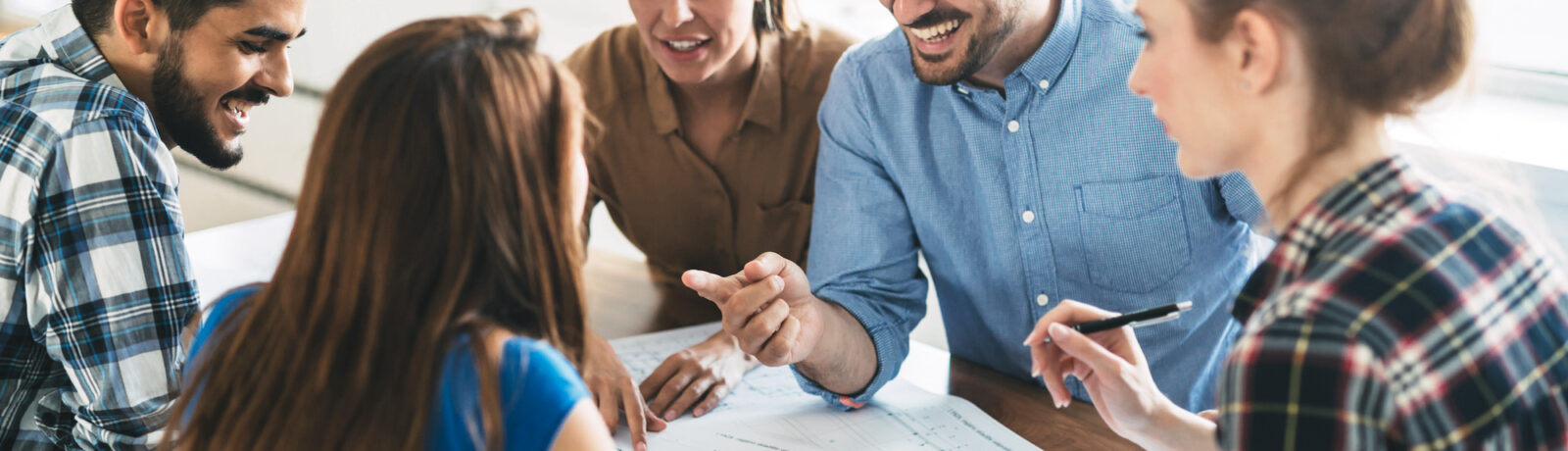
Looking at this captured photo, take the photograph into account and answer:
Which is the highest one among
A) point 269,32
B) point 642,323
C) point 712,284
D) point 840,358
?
point 269,32

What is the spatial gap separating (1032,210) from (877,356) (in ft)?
0.98

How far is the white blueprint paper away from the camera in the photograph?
1.27m

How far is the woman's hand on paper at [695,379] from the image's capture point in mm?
1399

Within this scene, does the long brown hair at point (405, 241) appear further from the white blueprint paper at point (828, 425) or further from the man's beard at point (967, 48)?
the man's beard at point (967, 48)

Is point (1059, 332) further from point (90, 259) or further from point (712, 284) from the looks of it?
point (90, 259)

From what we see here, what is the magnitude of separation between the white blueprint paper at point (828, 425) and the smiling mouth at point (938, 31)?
0.45 m

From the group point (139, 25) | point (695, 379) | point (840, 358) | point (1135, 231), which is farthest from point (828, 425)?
point (139, 25)

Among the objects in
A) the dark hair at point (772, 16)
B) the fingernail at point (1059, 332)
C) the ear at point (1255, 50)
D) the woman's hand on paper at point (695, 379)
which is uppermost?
the ear at point (1255, 50)

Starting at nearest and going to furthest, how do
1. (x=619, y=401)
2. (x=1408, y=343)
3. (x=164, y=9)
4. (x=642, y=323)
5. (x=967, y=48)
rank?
(x=1408, y=343), (x=164, y=9), (x=619, y=401), (x=967, y=48), (x=642, y=323)

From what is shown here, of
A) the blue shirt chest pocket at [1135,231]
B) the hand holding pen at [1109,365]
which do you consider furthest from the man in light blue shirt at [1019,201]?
the hand holding pen at [1109,365]

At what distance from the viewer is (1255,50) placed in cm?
88

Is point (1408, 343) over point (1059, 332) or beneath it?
over

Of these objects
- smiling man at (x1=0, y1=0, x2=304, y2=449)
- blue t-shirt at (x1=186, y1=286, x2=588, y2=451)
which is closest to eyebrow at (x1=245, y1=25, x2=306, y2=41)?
smiling man at (x1=0, y1=0, x2=304, y2=449)

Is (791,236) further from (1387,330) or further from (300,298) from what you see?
(1387,330)
